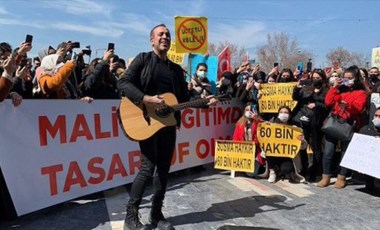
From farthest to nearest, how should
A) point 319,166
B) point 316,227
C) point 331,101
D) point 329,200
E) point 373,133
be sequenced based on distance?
point 319,166, point 331,101, point 373,133, point 329,200, point 316,227

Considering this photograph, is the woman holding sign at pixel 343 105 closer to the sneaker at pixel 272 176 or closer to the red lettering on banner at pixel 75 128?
the sneaker at pixel 272 176

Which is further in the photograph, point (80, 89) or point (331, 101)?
point (331, 101)

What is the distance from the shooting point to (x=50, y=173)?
4.84m

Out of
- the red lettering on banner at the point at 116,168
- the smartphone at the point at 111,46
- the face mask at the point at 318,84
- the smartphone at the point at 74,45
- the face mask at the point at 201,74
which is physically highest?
the smartphone at the point at 74,45

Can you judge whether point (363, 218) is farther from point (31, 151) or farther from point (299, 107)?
point (31, 151)

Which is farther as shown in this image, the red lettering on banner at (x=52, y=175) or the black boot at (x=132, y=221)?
the red lettering on banner at (x=52, y=175)

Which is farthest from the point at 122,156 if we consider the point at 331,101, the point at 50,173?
the point at 331,101

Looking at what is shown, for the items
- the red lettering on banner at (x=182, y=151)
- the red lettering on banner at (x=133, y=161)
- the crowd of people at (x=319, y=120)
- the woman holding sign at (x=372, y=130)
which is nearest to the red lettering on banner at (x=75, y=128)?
the red lettering on banner at (x=133, y=161)

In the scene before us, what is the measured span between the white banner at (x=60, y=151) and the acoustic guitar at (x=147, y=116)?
1150 millimetres

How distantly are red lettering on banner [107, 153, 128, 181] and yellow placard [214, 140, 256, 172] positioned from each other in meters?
1.83

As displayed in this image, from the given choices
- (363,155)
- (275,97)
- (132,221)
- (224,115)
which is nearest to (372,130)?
(363,155)

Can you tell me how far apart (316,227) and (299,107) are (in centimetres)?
312

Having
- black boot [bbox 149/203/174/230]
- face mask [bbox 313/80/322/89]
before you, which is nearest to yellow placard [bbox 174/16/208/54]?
face mask [bbox 313/80/322/89]

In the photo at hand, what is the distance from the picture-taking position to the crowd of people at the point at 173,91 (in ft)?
13.7
